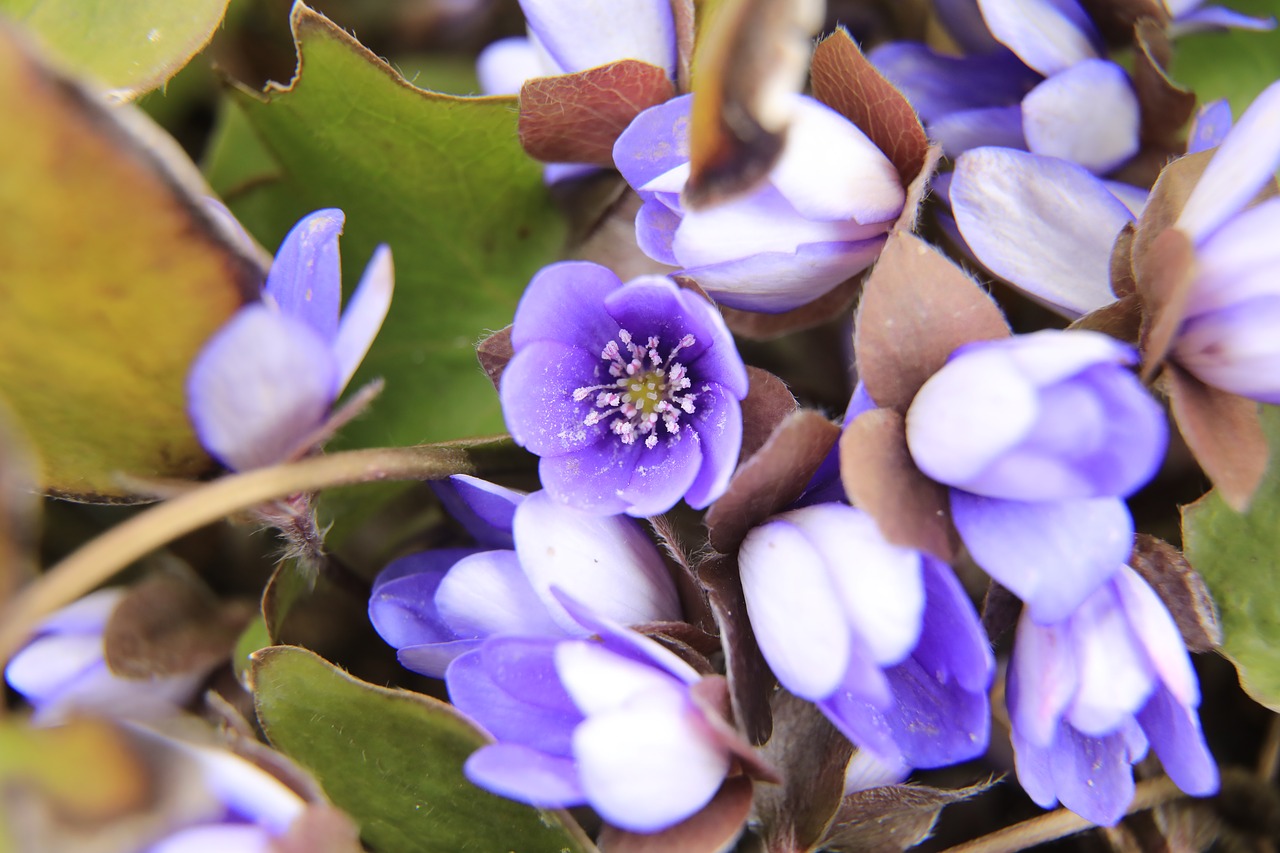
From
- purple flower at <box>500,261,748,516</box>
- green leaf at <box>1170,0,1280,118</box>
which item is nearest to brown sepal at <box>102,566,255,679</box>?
purple flower at <box>500,261,748,516</box>

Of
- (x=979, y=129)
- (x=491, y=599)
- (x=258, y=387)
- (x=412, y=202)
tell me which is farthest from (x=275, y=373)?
(x=979, y=129)

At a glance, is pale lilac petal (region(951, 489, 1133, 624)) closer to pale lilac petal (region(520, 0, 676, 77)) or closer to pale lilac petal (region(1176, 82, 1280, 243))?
pale lilac petal (region(1176, 82, 1280, 243))

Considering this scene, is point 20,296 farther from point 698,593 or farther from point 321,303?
point 698,593

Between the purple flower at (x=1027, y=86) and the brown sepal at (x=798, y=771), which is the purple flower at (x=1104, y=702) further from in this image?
the purple flower at (x=1027, y=86)

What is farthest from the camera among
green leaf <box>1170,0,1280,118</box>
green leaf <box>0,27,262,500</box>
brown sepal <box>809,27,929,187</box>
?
green leaf <box>1170,0,1280,118</box>

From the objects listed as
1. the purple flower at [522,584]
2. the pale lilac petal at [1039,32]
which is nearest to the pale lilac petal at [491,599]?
the purple flower at [522,584]

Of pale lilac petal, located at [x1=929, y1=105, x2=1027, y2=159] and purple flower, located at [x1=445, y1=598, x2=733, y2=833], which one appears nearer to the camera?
purple flower, located at [x1=445, y1=598, x2=733, y2=833]

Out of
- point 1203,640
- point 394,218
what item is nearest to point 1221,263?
point 1203,640
